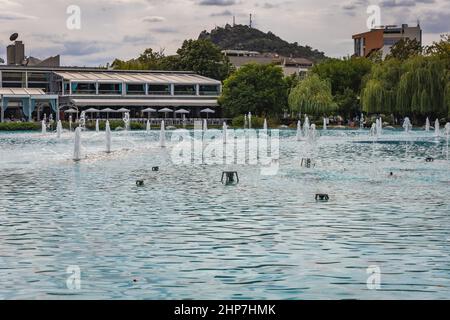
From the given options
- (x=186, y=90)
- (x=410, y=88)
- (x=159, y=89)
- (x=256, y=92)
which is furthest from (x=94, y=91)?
(x=410, y=88)

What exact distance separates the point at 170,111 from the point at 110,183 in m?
69.8

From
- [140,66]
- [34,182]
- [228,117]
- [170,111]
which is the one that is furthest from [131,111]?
[34,182]

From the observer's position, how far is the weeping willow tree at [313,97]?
81.6 metres

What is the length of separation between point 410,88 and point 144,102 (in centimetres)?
3345

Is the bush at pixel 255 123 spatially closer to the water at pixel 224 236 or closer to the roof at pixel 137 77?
the roof at pixel 137 77

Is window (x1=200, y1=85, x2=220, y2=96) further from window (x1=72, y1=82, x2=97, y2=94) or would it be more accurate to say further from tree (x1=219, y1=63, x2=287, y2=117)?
window (x1=72, y1=82, x2=97, y2=94)

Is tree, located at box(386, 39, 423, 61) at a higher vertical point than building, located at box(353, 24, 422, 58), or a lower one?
lower

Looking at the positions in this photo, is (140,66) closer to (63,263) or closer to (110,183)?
(110,183)

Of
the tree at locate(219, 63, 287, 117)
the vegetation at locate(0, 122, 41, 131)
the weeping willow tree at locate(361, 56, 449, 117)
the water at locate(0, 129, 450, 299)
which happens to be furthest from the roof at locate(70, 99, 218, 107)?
the water at locate(0, 129, 450, 299)

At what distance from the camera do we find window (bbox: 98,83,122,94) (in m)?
93.2

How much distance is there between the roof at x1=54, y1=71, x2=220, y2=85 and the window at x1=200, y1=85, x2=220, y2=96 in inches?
30.0

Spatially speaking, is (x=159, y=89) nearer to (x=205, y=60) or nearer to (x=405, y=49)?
(x=205, y=60)

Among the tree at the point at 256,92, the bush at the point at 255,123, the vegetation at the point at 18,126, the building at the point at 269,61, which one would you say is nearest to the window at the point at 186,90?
the tree at the point at 256,92
